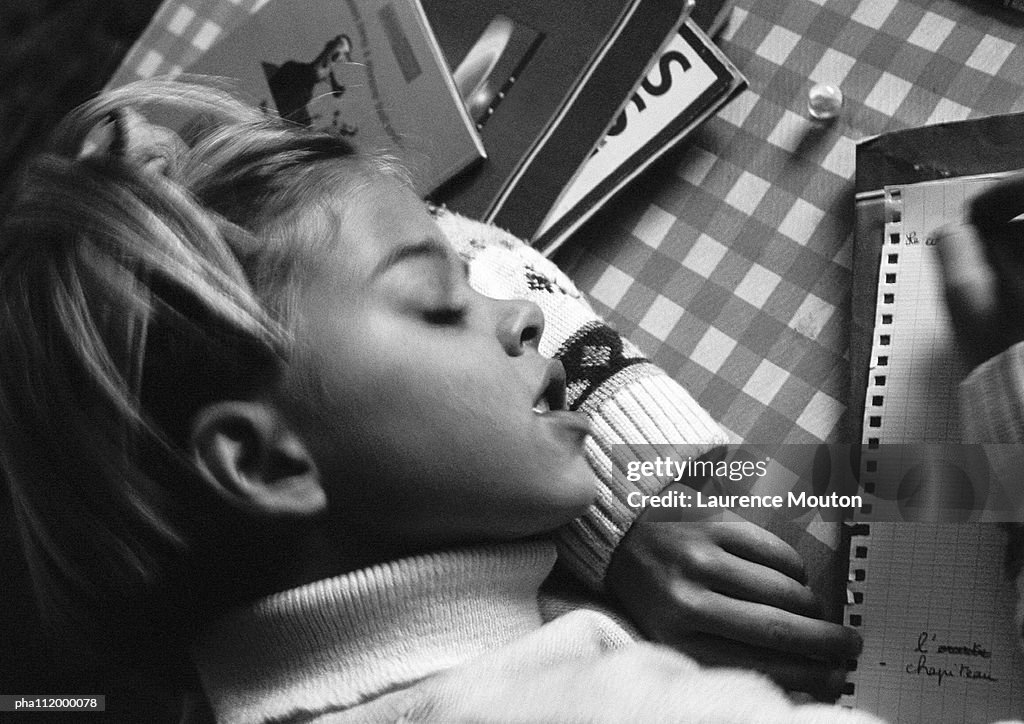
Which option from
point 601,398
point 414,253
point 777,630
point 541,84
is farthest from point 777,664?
point 541,84

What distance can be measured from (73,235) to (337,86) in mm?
256

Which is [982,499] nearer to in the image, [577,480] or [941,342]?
[941,342]

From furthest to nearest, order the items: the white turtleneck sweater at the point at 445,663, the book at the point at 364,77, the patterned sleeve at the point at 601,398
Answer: the book at the point at 364,77
the patterned sleeve at the point at 601,398
the white turtleneck sweater at the point at 445,663

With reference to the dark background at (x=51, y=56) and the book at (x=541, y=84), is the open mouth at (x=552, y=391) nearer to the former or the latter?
the book at (x=541, y=84)

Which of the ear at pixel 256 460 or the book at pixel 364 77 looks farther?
the book at pixel 364 77

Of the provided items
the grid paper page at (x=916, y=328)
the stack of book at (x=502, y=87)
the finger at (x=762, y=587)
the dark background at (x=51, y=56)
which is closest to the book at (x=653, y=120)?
the stack of book at (x=502, y=87)

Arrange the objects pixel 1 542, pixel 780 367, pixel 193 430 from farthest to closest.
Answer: pixel 1 542 < pixel 780 367 < pixel 193 430

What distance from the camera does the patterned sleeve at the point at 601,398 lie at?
458mm

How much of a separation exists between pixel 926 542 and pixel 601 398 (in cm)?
17

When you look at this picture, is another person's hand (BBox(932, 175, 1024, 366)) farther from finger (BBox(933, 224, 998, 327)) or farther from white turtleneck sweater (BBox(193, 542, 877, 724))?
white turtleneck sweater (BBox(193, 542, 877, 724))

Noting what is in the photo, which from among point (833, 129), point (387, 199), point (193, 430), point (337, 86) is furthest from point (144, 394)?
point (833, 129)

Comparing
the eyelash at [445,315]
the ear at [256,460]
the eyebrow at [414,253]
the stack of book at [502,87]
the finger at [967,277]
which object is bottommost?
the ear at [256,460]

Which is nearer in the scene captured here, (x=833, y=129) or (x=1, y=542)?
(x=833, y=129)

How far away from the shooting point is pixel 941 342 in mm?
445
